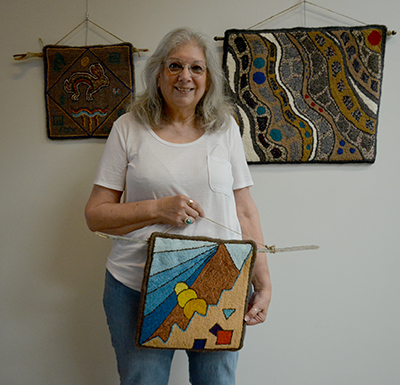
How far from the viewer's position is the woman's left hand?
975 millimetres

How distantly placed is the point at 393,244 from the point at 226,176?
2.73 ft

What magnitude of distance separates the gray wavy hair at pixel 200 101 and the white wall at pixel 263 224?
1.25 ft

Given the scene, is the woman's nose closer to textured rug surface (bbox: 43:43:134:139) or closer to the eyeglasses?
the eyeglasses

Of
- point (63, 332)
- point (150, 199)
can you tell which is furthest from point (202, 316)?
point (63, 332)

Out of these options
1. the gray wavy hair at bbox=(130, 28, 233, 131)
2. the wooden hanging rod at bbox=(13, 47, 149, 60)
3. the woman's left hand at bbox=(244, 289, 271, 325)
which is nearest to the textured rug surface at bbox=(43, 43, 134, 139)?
the wooden hanging rod at bbox=(13, 47, 149, 60)

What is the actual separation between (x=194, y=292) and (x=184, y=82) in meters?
0.55

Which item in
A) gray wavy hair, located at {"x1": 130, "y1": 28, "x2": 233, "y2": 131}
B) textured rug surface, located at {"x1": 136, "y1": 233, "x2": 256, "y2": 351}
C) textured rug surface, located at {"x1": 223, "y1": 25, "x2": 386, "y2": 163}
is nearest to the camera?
textured rug surface, located at {"x1": 136, "y1": 233, "x2": 256, "y2": 351}

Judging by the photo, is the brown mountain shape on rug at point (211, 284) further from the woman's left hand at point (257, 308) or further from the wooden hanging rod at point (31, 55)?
the wooden hanging rod at point (31, 55)

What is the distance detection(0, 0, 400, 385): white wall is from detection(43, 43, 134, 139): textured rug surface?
0.05 meters

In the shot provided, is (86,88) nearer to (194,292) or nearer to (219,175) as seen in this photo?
(219,175)

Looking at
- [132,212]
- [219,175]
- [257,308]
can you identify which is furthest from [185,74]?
[257,308]

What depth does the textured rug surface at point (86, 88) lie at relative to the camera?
53.3 inches

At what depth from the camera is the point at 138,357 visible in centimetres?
93

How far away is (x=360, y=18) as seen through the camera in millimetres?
1341
